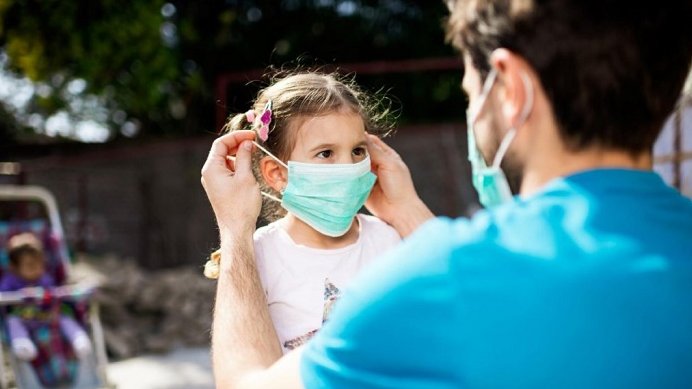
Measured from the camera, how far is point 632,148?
4.04 ft

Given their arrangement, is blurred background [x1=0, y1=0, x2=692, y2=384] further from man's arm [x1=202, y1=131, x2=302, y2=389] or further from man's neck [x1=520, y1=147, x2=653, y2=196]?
man's neck [x1=520, y1=147, x2=653, y2=196]

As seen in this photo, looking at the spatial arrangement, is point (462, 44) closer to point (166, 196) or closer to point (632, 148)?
point (632, 148)

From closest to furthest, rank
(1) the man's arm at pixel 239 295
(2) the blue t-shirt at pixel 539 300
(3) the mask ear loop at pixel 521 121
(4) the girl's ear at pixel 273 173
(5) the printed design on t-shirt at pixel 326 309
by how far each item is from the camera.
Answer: (2) the blue t-shirt at pixel 539 300, (3) the mask ear loop at pixel 521 121, (1) the man's arm at pixel 239 295, (5) the printed design on t-shirt at pixel 326 309, (4) the girl's ear at pixel 273 173

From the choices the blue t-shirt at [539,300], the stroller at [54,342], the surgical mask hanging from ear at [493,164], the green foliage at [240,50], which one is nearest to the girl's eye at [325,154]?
the surgical mask hanging from ear at [493,164]

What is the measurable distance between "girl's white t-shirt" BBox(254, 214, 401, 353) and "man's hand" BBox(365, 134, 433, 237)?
2.4 inches

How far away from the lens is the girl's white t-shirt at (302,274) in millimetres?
2170

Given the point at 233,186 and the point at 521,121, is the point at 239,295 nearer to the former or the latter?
the point at 233,186

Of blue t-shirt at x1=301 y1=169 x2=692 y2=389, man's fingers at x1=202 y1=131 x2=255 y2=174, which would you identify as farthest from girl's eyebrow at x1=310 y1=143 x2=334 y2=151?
blue t-shirt at x1=301 y1=169 x2=692 y2=389

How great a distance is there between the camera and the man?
3.58ft

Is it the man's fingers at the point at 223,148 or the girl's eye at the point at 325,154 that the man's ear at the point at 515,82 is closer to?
the man's fingers at the point at 223,148

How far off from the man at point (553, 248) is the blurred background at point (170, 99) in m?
6.17

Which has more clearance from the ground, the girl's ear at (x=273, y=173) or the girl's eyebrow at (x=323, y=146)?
the girl's eyebrow at (x=323, y=146)

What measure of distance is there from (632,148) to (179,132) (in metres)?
15.2

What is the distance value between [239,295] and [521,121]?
705 millimetres
